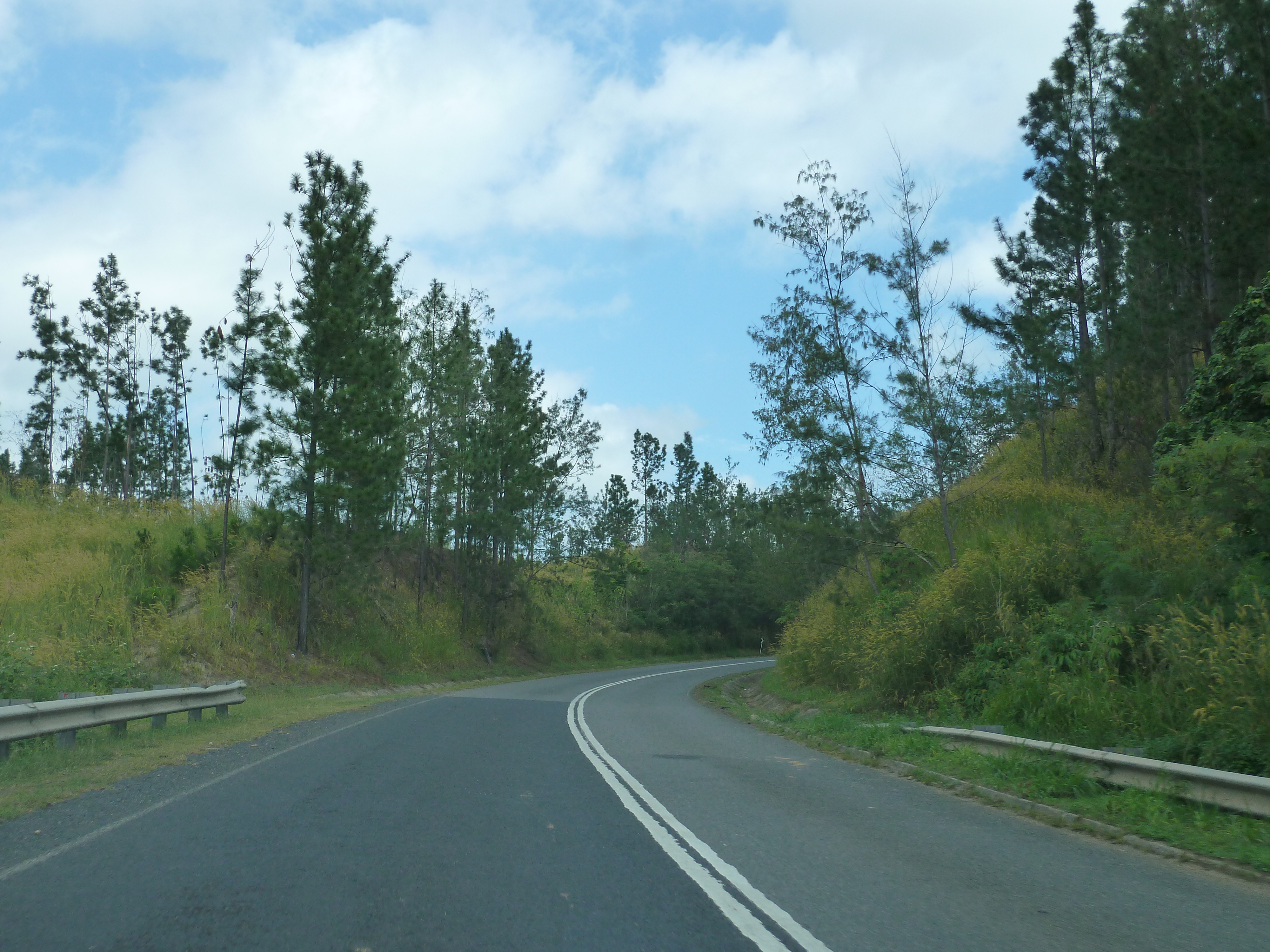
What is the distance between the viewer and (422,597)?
143ft

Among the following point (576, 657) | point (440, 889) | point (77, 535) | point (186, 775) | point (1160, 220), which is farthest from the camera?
point (576, 657)

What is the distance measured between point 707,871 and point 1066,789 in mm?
5305

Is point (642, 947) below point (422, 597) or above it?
below

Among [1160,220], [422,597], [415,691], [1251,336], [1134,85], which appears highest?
[1134,85]

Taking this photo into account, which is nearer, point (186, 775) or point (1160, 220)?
point (186, 775)

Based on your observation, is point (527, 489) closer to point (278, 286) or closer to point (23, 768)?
point (278, 286)

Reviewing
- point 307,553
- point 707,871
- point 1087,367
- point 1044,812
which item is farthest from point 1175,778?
point 307,553

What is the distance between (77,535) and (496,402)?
1800 cm

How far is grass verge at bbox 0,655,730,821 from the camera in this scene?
9.58m

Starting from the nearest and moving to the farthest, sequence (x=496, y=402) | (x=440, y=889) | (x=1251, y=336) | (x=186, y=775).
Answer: (x=440, y=889) < (x=186, y=775) < (x=1251, y=336) < (x=496, y=402)

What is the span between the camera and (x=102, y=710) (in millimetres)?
12906

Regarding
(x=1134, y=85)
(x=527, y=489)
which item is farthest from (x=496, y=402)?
(x=1134, y=85)

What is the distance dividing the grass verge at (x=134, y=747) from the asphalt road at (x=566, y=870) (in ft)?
2.05

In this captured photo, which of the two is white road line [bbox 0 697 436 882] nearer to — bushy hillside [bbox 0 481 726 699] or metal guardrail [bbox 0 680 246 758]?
metal guardrail [bbox 0 680 246 758]
